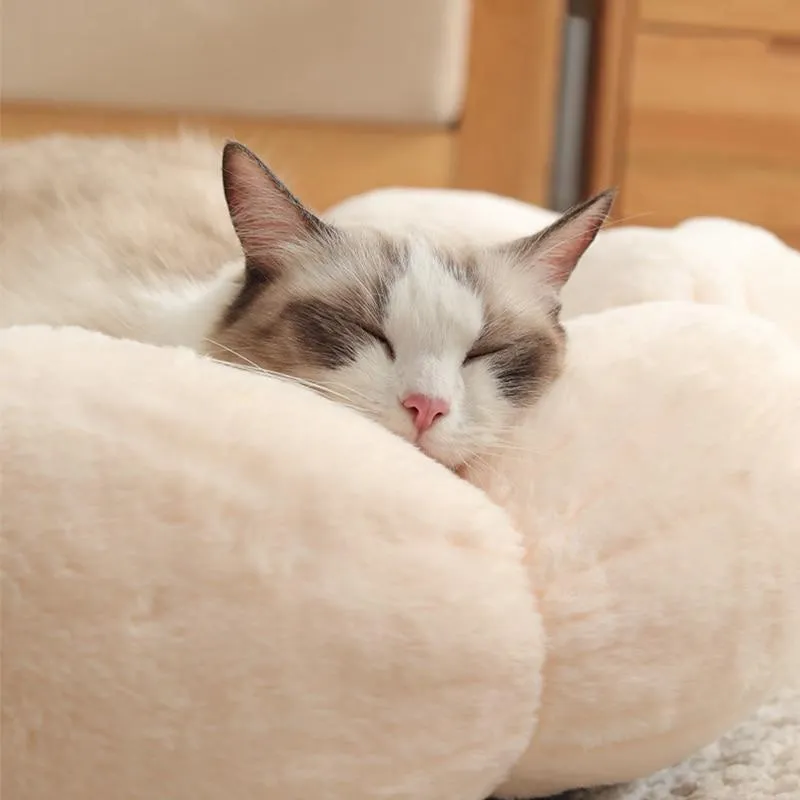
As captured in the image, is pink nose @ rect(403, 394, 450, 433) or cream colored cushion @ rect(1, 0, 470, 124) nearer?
pink nose @ rect(403, 394, 450, 433)

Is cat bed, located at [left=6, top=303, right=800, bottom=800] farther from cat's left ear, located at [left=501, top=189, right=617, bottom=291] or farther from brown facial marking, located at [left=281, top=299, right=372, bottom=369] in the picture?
cat's left ear, located at [left=501, top=189, right=617, bottom=291]

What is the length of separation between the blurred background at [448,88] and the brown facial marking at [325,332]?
0.69 metres

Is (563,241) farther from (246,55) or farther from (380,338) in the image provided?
(246,55)

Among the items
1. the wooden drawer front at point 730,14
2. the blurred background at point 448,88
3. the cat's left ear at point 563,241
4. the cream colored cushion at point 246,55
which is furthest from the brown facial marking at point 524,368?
the wooden drawer front at point 730,14

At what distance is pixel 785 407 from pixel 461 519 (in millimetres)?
292

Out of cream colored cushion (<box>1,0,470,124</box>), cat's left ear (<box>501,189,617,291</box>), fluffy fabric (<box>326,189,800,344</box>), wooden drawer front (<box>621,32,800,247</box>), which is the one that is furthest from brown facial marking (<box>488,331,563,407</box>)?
wooden drawer front (<box>621,32,800,247</box>)

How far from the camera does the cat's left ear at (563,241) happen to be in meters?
0.92

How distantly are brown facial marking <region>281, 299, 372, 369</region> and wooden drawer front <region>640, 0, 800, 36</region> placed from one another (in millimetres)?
1915

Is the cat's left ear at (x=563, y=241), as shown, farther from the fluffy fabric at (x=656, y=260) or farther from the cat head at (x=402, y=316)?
the fluffy fabric at (x=656, y=260)

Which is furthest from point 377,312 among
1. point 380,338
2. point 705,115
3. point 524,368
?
point 705,115

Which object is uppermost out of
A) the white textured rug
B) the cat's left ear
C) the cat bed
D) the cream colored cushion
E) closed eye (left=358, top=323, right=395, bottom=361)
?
the cream colored cushion

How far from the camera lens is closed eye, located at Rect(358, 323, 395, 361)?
806 millimetres

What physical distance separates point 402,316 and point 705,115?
198 cm

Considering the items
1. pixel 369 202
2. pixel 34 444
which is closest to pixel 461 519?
pixel 34 444
